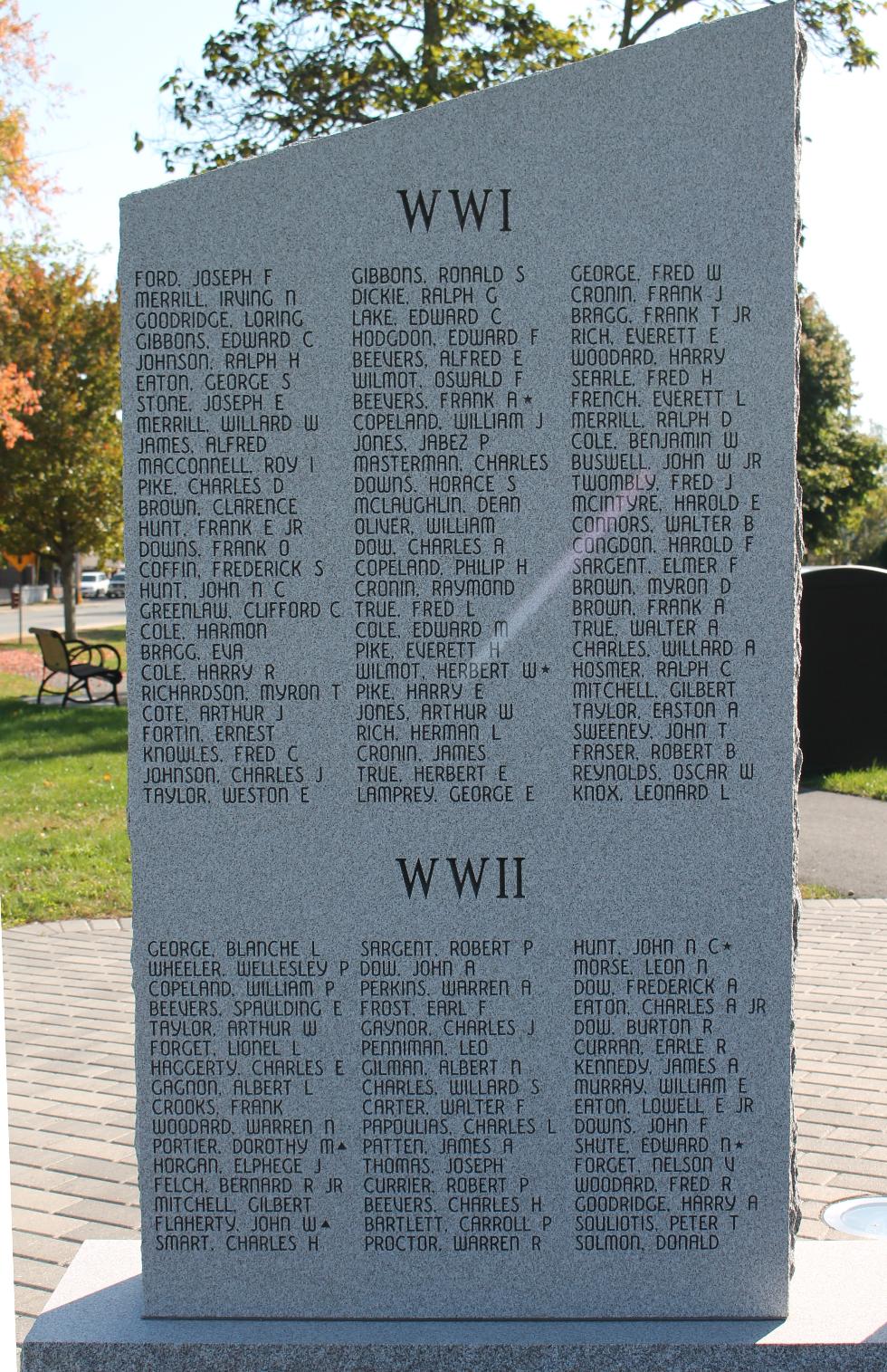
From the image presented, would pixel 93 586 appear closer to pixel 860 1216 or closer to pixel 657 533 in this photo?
pixel 860 1216

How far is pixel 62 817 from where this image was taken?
35.2ft

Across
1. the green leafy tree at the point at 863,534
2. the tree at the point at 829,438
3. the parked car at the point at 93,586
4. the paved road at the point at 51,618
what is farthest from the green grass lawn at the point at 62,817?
the parked car at the point at 93,586

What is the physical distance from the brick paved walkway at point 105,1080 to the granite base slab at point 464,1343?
0.61 metres

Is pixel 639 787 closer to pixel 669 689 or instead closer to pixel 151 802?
pixel 669 689

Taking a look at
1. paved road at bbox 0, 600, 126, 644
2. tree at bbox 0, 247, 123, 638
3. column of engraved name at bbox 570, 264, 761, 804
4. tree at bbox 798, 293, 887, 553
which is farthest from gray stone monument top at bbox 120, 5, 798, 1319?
tree at bbox 798, 293, 887, 553

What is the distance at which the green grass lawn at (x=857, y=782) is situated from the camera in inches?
449

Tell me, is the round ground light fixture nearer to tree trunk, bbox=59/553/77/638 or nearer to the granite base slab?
the granite base slab

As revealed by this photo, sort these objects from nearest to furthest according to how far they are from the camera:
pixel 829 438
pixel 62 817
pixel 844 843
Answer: pixel 844 843
pixel 62 817
pixel 829 438

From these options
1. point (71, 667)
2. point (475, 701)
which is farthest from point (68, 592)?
point (475, 701)

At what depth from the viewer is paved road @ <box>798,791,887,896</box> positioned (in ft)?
28.8

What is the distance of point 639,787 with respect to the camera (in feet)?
10.6

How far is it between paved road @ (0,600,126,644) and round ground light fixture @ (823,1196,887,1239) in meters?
32.8

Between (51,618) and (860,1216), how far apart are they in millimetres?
46717

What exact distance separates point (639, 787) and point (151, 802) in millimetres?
1194
